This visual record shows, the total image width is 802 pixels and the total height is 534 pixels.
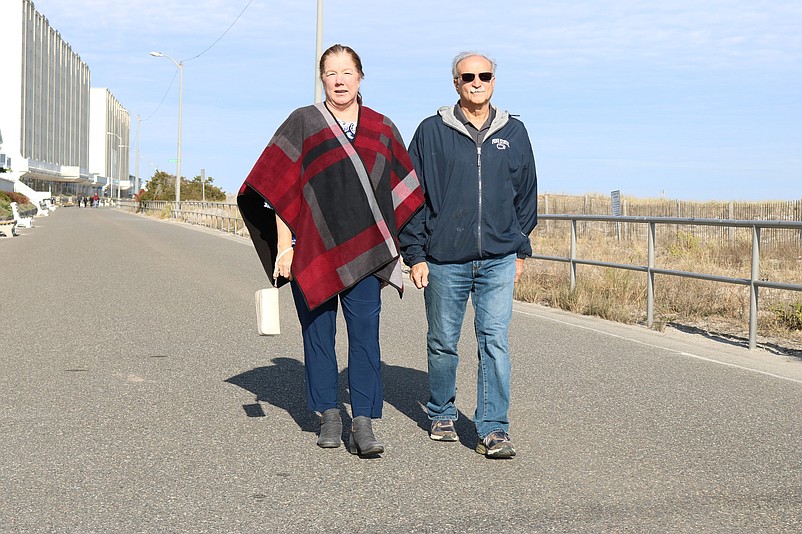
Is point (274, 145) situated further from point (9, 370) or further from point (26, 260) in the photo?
point (26, 260)

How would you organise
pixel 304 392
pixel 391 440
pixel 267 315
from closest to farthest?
pixel 267 315
pixel 391 440
pixel 304 392

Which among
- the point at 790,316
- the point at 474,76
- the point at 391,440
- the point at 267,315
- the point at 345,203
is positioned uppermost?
the point at 474,76

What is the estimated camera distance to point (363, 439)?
4.93m

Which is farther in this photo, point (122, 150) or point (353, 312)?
point (122, 150)

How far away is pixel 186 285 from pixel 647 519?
36.7ft

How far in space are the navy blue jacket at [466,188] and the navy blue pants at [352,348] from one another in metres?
0.34

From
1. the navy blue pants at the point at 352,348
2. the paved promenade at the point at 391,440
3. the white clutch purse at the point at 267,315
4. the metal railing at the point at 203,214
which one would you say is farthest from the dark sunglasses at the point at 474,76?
the metal railing at the point at 203,214

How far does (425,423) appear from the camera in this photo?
18.7 feet

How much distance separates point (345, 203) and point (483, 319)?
35.2 inches

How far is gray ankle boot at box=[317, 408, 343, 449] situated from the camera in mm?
5086

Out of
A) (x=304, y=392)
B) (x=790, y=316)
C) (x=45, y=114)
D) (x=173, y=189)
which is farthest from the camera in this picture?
(x=45, y=114)

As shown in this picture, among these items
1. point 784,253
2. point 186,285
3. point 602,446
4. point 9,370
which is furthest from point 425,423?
point 784,253

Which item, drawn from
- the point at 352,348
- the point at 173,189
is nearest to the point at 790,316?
the point at 352,348

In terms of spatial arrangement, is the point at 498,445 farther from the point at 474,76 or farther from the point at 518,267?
the point at 474,76
